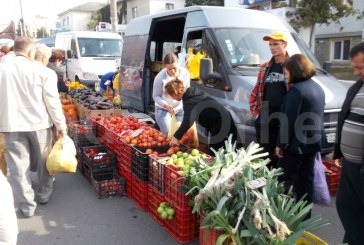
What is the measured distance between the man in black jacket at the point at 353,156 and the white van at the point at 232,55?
2050 mm

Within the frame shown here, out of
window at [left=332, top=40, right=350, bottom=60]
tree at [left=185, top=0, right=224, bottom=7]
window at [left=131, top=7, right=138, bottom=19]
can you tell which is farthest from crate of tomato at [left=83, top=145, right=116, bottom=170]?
window at [left=131, top=7, right=138, bottom=19]

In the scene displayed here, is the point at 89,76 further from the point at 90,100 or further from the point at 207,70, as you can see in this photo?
the point at 207,70

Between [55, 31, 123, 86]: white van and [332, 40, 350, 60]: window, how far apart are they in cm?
1968

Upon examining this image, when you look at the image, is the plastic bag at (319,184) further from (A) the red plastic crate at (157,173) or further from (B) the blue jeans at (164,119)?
(B) the blue jeans at (164,119)

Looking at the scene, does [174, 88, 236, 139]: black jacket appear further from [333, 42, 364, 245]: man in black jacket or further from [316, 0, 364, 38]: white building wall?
[316, 0, 364, 38]: white building wall

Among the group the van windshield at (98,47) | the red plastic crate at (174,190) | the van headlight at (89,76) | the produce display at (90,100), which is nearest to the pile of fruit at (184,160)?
the red plastic crate at (174,190)

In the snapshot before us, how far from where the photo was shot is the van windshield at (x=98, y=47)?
15680 millimetres

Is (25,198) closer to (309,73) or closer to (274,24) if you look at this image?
(309,73)

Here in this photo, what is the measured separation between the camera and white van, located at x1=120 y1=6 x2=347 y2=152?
202 inches

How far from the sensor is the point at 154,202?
13.6 feet

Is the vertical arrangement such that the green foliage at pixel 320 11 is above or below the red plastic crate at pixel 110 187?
above

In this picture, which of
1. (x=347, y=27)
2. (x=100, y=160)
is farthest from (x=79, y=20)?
(x=100, y=160)

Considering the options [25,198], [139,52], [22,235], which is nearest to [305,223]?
[22,235]

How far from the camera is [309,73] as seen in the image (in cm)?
346
